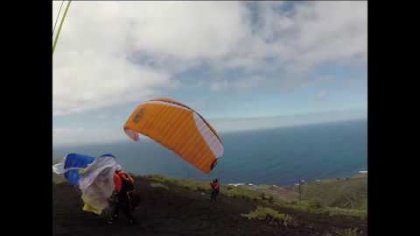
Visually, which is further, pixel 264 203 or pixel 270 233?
pixel 264 203

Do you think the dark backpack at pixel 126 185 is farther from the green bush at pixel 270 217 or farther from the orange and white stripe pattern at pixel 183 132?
the green bush at pixel 270 217

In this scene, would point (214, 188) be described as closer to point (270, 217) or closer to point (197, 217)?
point (197, 217)

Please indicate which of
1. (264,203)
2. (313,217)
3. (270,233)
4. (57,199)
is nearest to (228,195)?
(264,203)

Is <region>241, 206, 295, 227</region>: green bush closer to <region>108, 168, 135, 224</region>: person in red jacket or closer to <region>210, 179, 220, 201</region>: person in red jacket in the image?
<region>210, 179, 220, 201</region>: person in red jacket

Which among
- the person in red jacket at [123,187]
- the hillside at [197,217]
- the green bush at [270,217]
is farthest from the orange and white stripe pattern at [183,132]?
the green bush at [270,217]

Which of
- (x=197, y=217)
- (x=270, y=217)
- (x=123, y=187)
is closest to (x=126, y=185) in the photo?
(x=123, y=187)

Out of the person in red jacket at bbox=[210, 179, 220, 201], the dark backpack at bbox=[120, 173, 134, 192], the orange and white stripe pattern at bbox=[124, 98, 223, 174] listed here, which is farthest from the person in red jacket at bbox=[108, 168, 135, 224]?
the person in red jacket at bbox=[210, 179, 220, 201]
